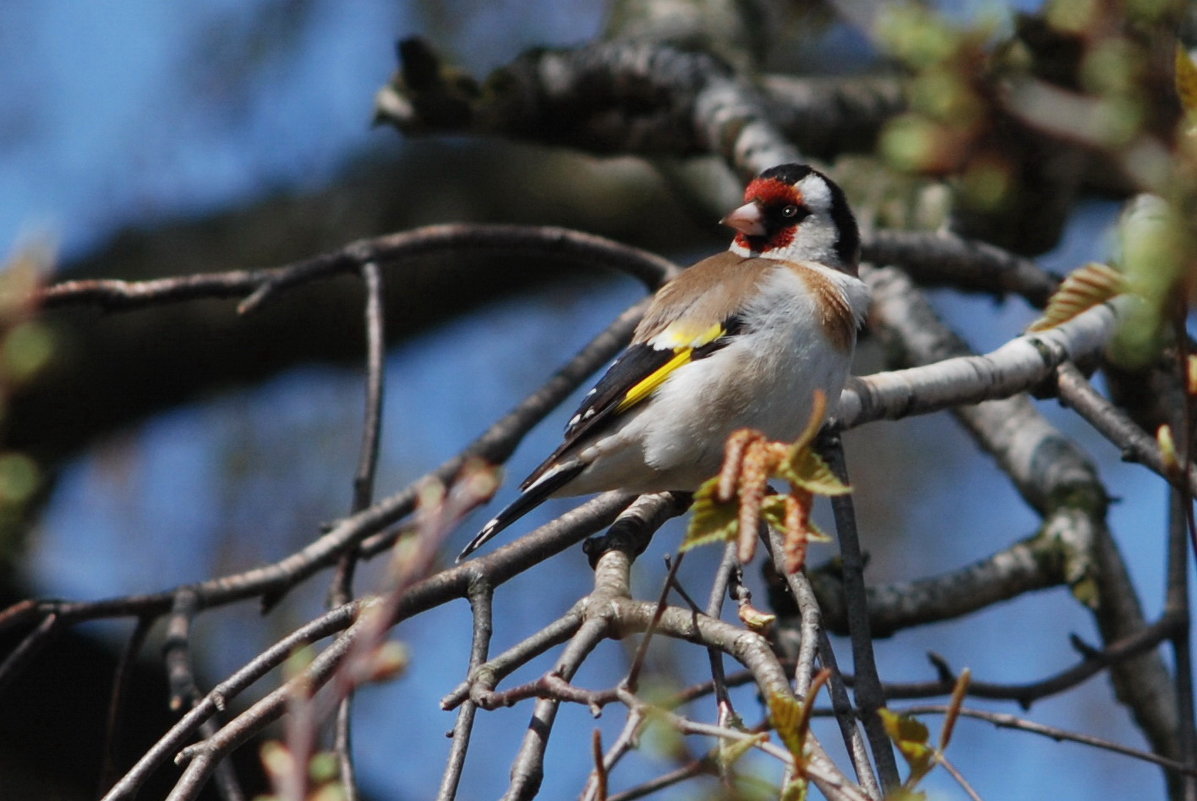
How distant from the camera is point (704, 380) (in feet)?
10.4

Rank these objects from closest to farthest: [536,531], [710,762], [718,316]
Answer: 1. [710,762]
2. [536,531]
3. [718,316]

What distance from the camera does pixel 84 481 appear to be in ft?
24.3

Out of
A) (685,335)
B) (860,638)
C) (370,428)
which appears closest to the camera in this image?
(860,638)

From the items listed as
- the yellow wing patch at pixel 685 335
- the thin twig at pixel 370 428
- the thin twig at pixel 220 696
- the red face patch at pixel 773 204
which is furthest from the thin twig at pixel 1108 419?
the thin twig at pixel 370 428

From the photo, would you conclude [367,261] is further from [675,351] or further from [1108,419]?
[1108,419]

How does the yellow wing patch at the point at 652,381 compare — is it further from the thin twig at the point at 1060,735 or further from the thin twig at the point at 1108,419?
the thin twig at the point at 1060,735

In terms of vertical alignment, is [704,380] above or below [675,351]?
below

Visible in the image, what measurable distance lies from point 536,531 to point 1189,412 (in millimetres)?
1381

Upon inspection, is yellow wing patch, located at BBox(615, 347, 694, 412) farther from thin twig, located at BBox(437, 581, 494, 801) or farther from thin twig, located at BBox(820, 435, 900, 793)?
thin twig, located at BBox(437, 581, 494, 801)

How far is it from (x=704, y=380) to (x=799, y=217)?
3.30 feet

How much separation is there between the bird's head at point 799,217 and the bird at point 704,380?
0.35 meters

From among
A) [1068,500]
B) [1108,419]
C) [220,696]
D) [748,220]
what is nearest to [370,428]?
[748,220]

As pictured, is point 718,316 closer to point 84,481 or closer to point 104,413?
point 104,413

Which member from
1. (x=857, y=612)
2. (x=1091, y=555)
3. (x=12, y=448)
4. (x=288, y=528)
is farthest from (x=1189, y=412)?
(x=288, y=528)
